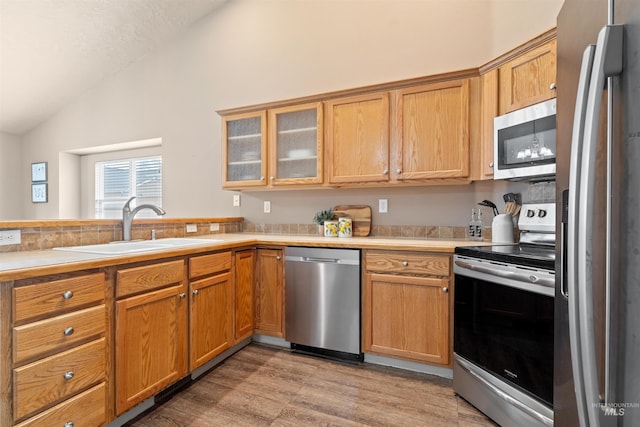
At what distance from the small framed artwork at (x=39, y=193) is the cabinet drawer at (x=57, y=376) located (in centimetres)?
446

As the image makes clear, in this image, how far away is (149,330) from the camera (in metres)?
1.69

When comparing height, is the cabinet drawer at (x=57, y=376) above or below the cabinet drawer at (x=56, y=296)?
below

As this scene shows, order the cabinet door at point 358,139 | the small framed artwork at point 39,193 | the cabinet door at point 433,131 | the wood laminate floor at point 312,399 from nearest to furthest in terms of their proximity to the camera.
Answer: the wood laminate floor at point 312,399 → the cabinet door at point 433,131 → the cabinet door at point 358,139 → the small framed artwork at point 39,193

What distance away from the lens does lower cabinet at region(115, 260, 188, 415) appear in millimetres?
1545

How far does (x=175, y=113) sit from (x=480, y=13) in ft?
10.7

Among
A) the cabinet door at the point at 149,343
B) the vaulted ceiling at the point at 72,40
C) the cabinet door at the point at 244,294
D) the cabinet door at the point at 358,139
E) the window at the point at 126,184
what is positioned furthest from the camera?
the window at the point at 126,184

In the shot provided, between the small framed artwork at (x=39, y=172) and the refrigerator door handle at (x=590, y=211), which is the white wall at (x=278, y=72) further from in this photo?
the refrigerator door handle at (x=590, y=211)

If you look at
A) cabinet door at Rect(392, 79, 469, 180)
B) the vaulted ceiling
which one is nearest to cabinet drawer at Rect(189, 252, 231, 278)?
cabinet door at Rect(392, 79, 469, 180)

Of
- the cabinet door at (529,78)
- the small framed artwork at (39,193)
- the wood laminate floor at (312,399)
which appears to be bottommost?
the wood laminate floor at (312,399)

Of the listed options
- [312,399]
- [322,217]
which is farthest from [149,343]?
[322,217]

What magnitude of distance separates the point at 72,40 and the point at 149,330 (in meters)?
3.64

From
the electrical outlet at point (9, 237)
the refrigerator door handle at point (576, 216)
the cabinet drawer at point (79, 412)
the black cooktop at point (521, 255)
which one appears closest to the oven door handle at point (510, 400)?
the black cooktop at point (521, 255)

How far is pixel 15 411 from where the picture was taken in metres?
1.15

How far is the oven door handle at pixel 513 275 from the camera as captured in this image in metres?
1.41
